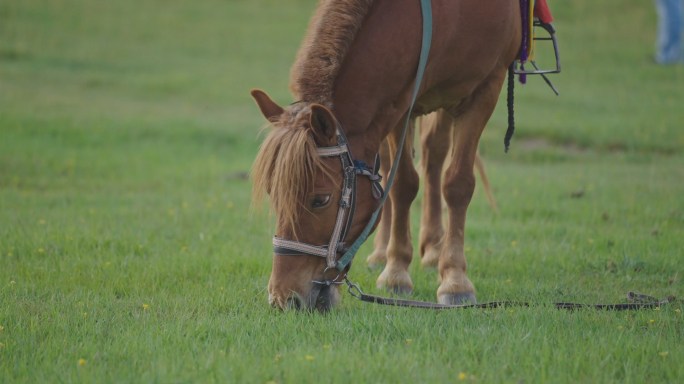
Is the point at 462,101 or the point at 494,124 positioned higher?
the point at 462,101

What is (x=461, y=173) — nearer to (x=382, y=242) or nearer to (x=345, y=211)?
(x=382, y=242)

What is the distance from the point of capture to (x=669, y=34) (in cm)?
2161

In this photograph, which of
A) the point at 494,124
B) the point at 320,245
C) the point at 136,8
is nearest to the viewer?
the point at 320,245

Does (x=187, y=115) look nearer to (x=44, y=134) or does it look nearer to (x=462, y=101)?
(x=44, y=134)

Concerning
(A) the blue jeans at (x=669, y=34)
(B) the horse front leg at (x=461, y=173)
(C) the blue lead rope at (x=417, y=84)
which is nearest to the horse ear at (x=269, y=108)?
(C) the blue lead rope at (x=417, y=84)

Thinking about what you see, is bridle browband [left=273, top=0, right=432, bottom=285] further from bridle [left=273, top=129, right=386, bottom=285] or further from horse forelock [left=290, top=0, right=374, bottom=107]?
horse forelock [left=290, top=0, right=374, bottom=107]

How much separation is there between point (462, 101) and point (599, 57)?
17744mm

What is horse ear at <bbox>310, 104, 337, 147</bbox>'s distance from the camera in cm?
420

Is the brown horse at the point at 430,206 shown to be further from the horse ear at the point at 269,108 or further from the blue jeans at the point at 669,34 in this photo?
the blue jeans at the point at 669,34

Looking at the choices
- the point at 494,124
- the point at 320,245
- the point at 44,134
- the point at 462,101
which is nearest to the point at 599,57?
the point at 494,124

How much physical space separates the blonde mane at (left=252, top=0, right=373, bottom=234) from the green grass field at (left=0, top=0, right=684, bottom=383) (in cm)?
67

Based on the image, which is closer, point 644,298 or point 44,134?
point 644,298

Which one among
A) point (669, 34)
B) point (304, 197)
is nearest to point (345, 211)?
point (304, 197)

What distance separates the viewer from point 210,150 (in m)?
13.1
